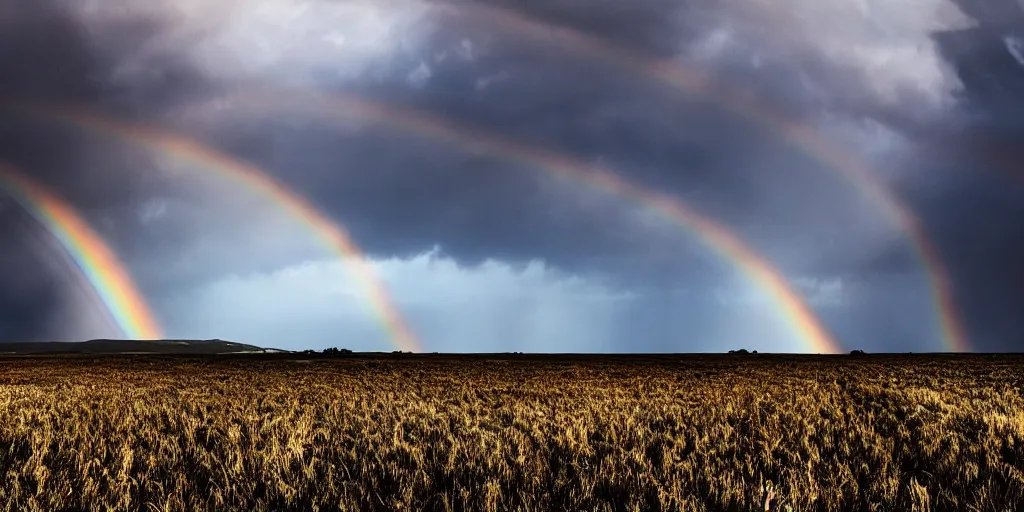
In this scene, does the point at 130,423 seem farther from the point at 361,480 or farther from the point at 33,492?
the point at 361,480

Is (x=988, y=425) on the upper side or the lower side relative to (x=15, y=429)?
upper

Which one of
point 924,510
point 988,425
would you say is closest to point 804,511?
point 924,510

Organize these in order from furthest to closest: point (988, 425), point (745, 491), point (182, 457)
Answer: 1. point (988, 425)
2. point (182, 457)
3. point (745, 491)

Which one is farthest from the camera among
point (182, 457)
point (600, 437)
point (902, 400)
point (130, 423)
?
point (902, 400)

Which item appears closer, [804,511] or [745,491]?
[804,511]

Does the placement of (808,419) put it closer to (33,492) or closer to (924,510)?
(924,510)

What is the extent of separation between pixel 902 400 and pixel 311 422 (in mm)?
12502

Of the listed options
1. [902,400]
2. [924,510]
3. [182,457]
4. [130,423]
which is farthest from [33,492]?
[902,400]

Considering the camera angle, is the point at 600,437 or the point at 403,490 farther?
the point at 600,437

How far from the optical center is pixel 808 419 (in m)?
11.3

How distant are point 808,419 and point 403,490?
812cm

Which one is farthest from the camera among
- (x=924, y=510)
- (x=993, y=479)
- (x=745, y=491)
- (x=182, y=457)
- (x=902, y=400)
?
(x=902, y=400)

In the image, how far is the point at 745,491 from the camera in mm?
5492

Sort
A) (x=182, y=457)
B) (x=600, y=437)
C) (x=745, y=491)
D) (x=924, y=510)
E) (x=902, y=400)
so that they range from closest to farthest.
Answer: (x=924, y=510) → (x=745, y=491) → (x=182, y=457) → (x=600, y=437) → (x=902, y=400)
